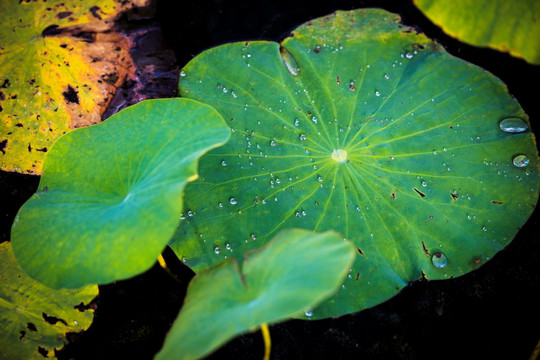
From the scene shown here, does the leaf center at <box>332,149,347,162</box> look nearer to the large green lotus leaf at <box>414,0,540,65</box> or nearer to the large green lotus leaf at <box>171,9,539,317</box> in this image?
the large green lotus leaf at <box>171,9,539,317</box>

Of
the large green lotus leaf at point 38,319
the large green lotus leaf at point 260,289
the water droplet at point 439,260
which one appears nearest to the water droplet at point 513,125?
the water droplet at point 439,260

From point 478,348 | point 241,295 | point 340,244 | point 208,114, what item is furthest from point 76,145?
point 478,348

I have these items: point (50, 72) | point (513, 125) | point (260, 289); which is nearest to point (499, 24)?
point (513, 125)

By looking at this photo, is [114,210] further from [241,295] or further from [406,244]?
[406,244]

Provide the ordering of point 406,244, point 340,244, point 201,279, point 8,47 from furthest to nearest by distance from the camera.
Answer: point 8,47, point 406,244, point 201,279, point 340,244

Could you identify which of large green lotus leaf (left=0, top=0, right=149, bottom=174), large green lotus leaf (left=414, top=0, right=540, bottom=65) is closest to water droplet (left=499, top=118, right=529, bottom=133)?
large green lotus leaf (left=414, top=0, right=540, bottom=65)

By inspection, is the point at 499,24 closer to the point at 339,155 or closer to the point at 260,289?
the point at 339,155
